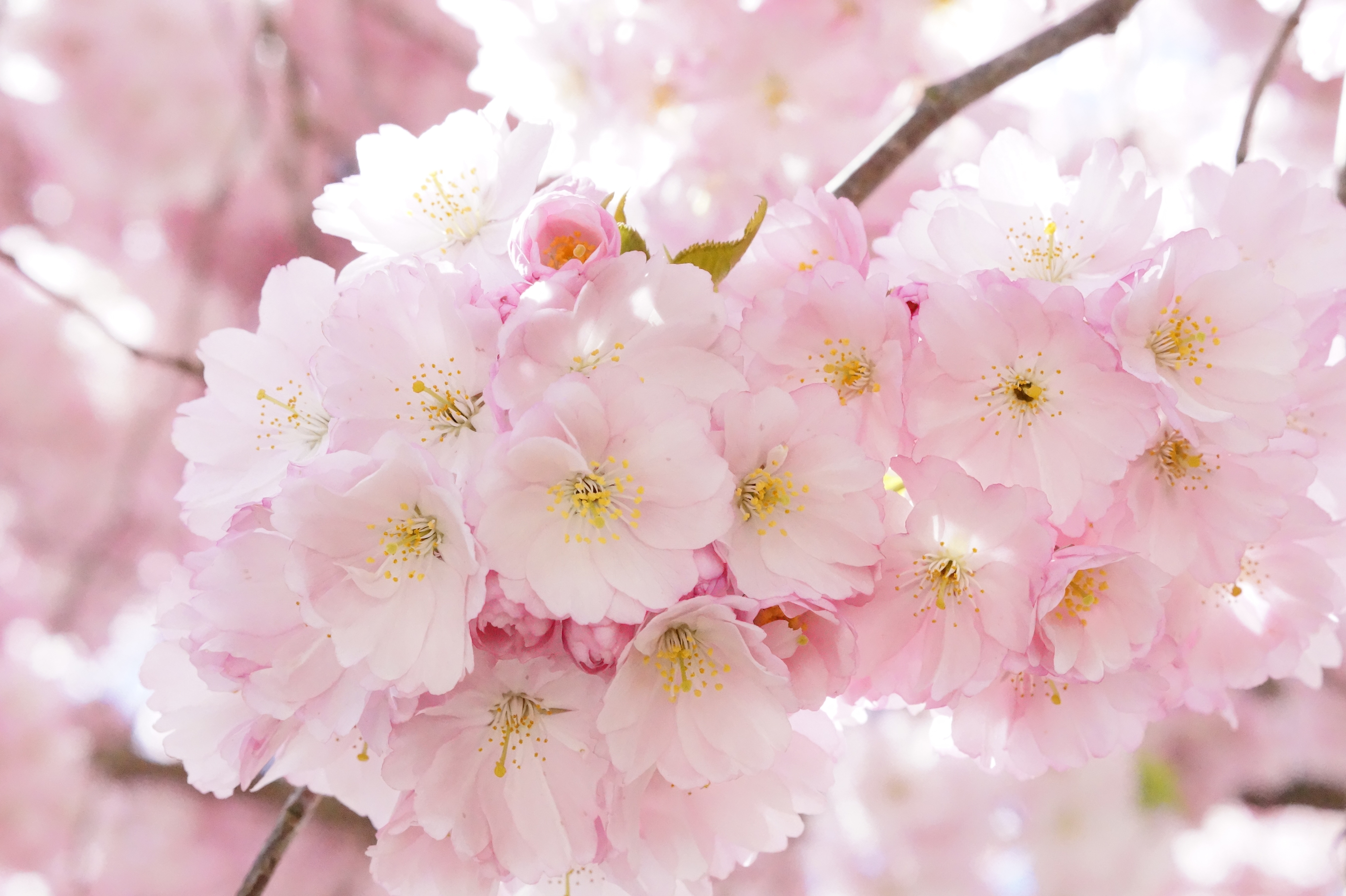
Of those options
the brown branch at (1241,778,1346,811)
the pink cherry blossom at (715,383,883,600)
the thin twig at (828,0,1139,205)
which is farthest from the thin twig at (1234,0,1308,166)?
the brown branch at (1241,778,1346,811)

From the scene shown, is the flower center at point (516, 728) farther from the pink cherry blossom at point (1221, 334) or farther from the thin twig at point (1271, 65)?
the thin twig at point (1271, 65)

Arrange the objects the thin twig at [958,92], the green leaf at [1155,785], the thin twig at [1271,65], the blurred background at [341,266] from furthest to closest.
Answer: the green leaf at [1155,785] < the blurred background at [341,266] < the thin twig at [1271,65] < the thin twig at [958,92]

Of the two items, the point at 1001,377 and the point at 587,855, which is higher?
the point at 1001,377

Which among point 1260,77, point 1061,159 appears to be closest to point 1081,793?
point 1061,159

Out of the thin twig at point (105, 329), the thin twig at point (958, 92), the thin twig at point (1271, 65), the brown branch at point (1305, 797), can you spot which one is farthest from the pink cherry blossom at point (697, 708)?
the brown branch at point (1305, 797)

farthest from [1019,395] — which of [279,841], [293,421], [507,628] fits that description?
[279,841]

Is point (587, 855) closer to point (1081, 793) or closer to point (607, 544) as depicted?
point (607, 544)
